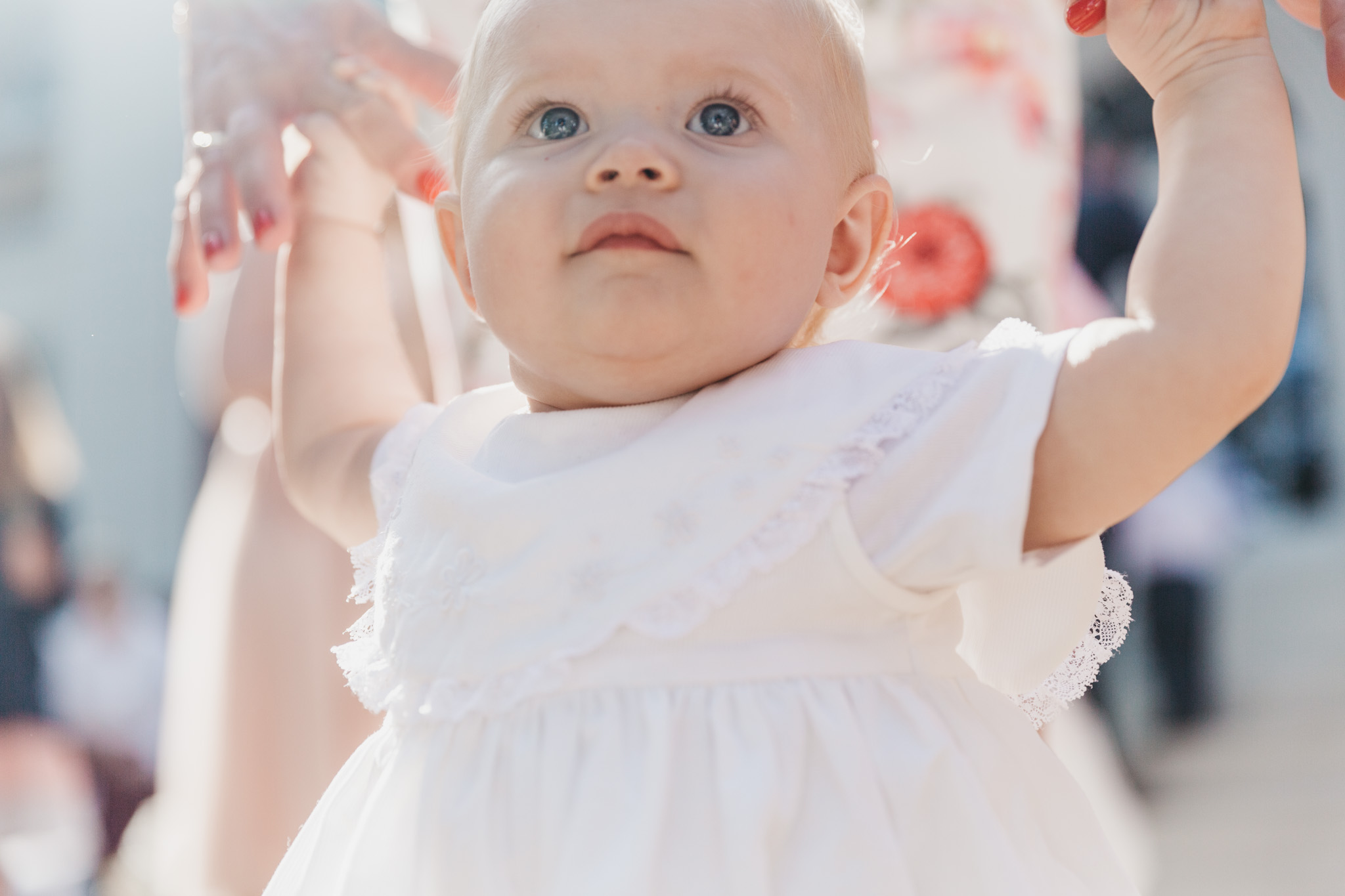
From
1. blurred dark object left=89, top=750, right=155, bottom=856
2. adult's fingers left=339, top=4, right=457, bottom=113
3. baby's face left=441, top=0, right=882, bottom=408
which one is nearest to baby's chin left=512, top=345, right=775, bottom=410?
baby's face left=441, top=0, right=882, bottom=408

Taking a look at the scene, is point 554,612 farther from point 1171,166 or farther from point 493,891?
point 1171,166

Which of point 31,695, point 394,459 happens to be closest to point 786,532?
point 394,459

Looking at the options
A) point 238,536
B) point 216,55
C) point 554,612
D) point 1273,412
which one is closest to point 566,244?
point 554,612

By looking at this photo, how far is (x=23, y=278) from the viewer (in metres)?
6.66

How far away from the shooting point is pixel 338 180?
111 centimetres

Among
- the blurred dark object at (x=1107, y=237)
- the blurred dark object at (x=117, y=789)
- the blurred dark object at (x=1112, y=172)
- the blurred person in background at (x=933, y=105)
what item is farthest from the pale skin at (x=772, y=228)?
the blurred dark object at (x=1107, y=237)

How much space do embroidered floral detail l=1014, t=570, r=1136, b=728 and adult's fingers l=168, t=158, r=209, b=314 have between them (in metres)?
0.73

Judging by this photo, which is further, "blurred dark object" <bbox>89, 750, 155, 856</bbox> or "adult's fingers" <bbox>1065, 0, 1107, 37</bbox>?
"blurred dark object" <bbox>89, 750, 155, 856</bbox>

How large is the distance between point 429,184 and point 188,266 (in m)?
0.21

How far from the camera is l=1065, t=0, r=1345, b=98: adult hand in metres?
0.73

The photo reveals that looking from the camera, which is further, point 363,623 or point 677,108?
point 363,623

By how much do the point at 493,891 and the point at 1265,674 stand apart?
475 cm

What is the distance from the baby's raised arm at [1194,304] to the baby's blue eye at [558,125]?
1.11ft

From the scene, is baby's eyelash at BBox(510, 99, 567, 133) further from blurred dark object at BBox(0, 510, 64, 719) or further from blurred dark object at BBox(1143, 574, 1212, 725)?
blurred dark object at BBox(1143, 574, 1212, 725)
